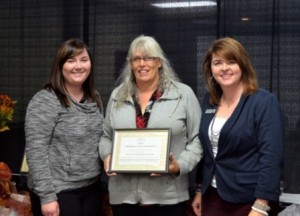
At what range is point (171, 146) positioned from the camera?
183cm

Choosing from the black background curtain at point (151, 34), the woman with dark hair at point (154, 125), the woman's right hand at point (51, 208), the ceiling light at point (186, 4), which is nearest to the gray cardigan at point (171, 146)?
the woman with dark hair at point (154, 125)

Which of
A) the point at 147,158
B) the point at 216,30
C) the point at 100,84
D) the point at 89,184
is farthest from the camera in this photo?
the point at 100,84

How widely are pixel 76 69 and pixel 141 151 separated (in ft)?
1.50

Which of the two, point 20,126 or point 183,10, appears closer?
point 183,10

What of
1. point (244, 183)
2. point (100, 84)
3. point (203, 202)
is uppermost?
point (100, 84)

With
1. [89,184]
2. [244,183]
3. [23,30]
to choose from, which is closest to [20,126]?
[23,30]

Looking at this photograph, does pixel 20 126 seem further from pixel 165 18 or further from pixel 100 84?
pixel 165 18

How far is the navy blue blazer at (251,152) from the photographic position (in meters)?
1.54

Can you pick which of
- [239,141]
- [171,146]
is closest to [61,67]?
[171,146]

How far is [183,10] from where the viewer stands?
7.72 ft

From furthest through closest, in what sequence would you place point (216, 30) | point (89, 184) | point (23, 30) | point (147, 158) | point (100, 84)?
point (23, 30)
point (100, 84)
point (216, 30)
point (89, 184)
point (147, 158)

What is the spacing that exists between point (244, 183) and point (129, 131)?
514mm

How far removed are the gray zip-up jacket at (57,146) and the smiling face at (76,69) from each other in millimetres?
96

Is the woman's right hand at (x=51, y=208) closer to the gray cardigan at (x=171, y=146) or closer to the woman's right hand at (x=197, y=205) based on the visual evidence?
the gray cardigan at (x=171, y=146)
